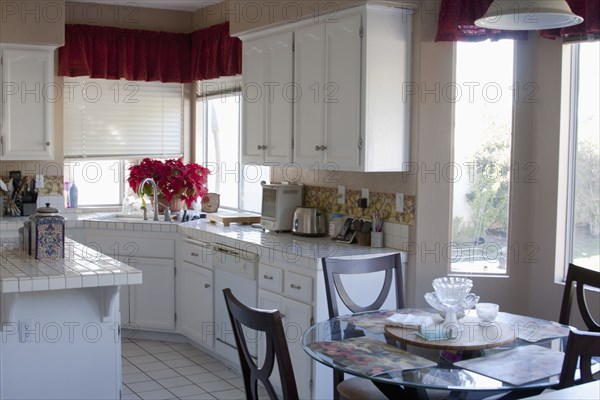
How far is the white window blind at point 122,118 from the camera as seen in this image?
6.23m

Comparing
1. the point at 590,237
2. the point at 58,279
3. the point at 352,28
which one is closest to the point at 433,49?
the point at 352,28

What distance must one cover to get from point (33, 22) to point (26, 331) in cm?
298

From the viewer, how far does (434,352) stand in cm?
273

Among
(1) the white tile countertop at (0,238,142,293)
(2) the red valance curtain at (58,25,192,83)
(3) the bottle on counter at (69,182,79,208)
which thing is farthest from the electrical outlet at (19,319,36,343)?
(2) the red valance curtain at (58,25,192,83)

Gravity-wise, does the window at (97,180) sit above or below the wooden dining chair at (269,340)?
above

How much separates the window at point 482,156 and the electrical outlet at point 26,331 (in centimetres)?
222

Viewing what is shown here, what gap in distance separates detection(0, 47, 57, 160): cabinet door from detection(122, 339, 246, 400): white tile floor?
163 centimetres

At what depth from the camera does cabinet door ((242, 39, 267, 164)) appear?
16.6 ft

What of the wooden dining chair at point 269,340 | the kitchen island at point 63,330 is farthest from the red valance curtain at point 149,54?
the wooden dining chair at point 269,340

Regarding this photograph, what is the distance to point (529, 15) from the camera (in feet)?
8.34

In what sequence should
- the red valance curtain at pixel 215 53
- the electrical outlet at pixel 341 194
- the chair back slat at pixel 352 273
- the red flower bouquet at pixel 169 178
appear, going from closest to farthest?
the chair back slat at pixel 352 273, the electrical outlet at pixel 341 194, the red valance curtain at pixel 215 53, the red flower bouquet at pixel 169 178

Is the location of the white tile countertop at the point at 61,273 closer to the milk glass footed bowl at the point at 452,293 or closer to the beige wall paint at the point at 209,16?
the milk glass footed bowl at the point at 452,293

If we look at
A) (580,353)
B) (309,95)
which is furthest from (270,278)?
(580,353)

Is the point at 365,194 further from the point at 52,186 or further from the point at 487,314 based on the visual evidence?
the point at 52,186
